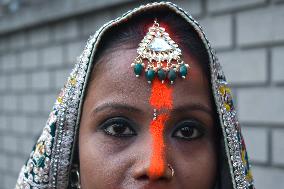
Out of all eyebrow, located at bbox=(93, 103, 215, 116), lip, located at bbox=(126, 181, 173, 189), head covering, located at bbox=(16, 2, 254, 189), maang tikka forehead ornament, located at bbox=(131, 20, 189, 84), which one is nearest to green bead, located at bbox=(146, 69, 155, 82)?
maang tikka forehead ornament, located at bbox=(131, 20, 189, 84)

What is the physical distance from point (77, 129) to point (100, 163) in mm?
223

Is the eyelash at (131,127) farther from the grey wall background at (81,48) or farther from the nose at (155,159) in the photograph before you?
the grey wall background at (81,48)

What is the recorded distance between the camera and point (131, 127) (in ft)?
5.03

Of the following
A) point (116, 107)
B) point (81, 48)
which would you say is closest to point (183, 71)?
point (116, 107)

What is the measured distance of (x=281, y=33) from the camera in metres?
2.89

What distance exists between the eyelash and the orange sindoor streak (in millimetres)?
65

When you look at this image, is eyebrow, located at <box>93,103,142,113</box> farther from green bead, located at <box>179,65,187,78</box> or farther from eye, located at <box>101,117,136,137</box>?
green bead, located at <box>179,65,187,78</box>

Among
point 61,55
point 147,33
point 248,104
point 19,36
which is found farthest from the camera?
point 19,36

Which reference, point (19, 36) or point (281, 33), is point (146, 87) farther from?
point (19, 36)

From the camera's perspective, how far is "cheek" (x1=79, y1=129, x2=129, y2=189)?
1.50 metres

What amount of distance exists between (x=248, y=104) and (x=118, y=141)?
1.78 meters

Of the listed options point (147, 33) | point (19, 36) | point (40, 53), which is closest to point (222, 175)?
point (147, 33)

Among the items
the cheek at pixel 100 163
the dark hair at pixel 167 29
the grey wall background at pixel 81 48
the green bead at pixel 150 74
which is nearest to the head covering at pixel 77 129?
the dark hair at pixel 167 29

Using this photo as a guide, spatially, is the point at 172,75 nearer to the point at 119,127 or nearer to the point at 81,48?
the point at 119,127
